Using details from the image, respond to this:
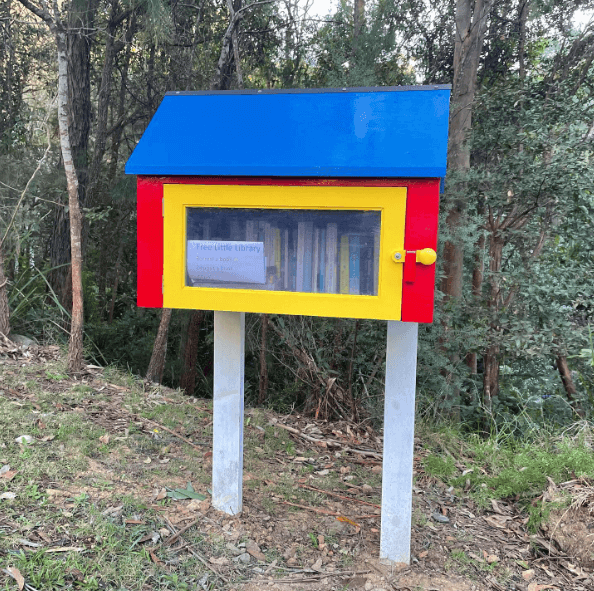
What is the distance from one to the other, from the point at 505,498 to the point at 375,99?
238 cm

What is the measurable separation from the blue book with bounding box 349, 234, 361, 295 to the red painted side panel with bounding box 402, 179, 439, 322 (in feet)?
0.58

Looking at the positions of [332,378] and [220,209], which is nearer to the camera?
[220,209]

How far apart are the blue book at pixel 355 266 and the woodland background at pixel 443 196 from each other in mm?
2440

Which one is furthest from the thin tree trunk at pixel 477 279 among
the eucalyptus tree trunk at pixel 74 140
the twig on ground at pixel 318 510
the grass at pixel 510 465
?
the eucalyptus tree trunk at pixel 74 140

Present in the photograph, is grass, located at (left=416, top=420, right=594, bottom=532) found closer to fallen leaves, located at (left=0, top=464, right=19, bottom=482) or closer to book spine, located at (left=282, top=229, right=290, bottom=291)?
book spine, located at (left=282, top=229, right=290, bottom=291)

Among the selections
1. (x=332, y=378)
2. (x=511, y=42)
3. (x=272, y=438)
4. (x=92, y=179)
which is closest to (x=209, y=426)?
(x=272, y=438)

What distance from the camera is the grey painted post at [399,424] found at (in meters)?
2.33

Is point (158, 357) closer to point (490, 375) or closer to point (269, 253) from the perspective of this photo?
point (490, 375)

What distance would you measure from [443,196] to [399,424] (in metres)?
2.79

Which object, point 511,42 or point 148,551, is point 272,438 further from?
point 511,42

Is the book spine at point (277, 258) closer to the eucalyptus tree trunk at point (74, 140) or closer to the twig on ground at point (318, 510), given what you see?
the twig on ground at point (318, 510)

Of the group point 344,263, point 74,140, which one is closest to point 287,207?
point 344,263

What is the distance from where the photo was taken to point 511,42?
5805mm

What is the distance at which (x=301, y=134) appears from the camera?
212 centimetres
